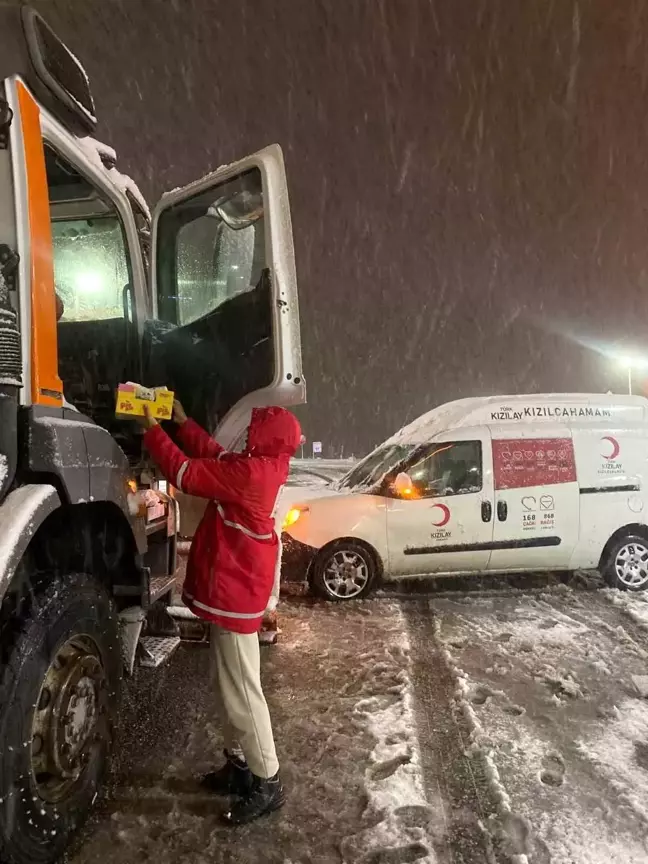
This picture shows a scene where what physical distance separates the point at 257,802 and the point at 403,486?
418 cm

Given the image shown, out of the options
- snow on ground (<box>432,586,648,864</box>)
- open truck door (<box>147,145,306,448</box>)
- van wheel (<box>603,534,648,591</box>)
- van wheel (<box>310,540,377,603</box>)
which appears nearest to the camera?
snow on ground (<box>432,586,648,864</box>)

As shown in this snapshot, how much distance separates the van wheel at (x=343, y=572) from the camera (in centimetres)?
665

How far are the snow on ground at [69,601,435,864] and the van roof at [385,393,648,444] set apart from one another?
2825 millimetres

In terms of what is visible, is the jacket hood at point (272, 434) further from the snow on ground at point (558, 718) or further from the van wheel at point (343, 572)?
the van wheel at point (343, 572)

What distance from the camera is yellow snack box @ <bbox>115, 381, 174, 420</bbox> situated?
2.84m

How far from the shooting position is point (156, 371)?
4078 mm

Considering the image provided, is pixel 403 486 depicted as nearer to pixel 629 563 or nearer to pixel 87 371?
pixel 629 563

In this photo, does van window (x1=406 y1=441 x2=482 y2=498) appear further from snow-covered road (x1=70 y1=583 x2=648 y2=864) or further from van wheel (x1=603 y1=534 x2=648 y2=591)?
van wheel (x1=603 y1=534 x2=648 y2=591)

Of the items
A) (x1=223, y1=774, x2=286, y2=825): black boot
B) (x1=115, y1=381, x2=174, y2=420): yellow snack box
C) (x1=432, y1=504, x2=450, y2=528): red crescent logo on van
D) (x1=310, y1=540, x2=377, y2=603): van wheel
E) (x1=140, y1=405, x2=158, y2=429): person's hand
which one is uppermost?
(x1=115, y1=381, x2=174, y2=420): yellow snack box

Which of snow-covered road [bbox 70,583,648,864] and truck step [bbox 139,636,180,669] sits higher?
truck step [bbox 139,636,180,669]

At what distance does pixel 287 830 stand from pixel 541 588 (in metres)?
5.04

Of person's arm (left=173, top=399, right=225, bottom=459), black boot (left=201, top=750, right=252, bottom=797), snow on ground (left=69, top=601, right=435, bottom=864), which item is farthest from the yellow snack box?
snow on ground (left=69, top=601, right=435, bottom=864)

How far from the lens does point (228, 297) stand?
4051 millimetres

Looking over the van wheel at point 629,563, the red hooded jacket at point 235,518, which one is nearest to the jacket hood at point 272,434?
the red hooded jacket at point 235,518
